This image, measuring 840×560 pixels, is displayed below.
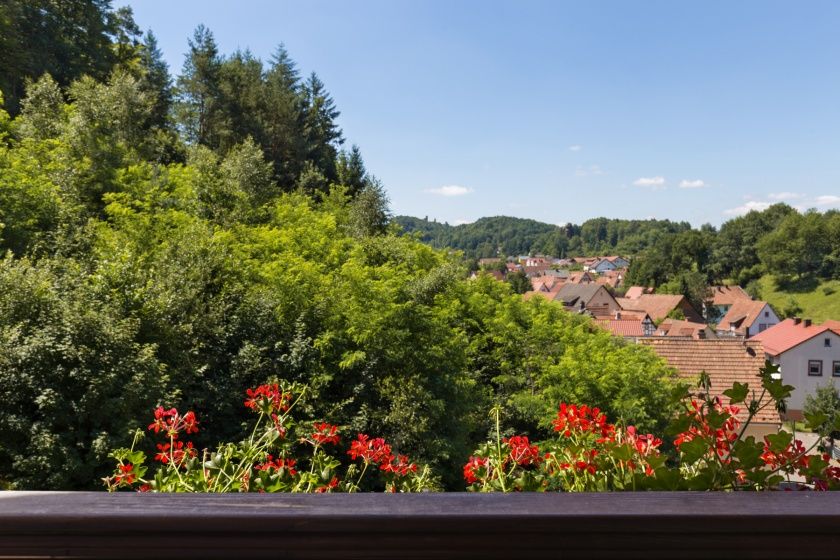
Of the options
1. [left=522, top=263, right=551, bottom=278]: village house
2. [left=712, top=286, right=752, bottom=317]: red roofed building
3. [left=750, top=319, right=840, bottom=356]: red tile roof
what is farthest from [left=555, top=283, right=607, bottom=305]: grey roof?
[left=522, top=263, right=551, bottom=278]: village house

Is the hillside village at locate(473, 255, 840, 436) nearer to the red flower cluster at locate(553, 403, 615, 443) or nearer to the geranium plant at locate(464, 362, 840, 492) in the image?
the geranium plant at locate(464, 362, 840, 492)

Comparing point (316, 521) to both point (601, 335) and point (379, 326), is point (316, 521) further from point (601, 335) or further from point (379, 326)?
point (601, 335)

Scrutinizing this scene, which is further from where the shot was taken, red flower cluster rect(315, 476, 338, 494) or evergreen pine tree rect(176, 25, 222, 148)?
evergreen pine tree rect(176, 25, 222, 148)

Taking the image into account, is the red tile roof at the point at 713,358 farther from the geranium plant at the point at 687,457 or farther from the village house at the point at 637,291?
the village house at the point at 637,291

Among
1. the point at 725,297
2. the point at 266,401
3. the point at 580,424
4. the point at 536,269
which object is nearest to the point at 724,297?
the point at 725,297

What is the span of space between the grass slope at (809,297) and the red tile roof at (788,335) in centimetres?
2164

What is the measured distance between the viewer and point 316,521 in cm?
65

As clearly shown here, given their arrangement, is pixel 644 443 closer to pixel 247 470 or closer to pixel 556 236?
pixel 247 470

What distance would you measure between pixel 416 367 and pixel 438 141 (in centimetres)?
1437

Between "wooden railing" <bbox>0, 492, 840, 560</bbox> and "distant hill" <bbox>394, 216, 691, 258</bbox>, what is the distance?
440 feet

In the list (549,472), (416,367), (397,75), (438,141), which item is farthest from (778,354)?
(549,472)

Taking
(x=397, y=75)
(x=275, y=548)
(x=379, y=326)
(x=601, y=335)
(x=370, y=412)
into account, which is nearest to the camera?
Result: (x=275, y=548)

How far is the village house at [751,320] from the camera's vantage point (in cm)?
5141

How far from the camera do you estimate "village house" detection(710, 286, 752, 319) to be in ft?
208
